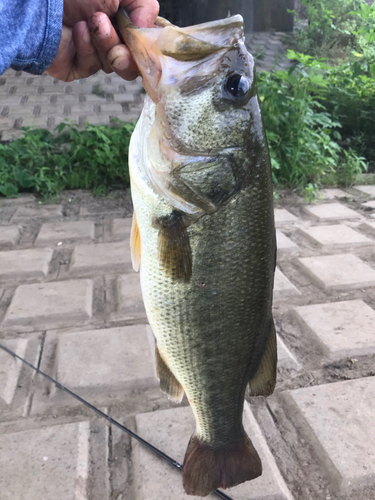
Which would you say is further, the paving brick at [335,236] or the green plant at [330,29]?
the green plant at [330,29]

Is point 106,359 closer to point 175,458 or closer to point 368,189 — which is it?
point 175,458

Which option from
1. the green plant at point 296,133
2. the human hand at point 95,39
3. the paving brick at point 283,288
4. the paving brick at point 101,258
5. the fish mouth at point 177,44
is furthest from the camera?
the green plant at point 296,133

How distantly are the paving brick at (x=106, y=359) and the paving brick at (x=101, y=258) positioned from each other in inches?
28.7

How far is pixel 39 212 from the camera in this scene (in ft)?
13.5

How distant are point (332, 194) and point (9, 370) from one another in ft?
12.2

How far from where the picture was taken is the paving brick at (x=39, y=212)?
4.00 metres

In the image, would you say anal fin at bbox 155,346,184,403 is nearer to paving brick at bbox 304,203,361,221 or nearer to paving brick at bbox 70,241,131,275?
paving brick at bbox 70,241,131,275

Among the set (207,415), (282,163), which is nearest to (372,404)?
(207,415)

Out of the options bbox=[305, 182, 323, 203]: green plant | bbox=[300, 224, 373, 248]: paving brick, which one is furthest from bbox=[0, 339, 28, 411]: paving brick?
bbox=[305, 182, 323, 203]: green plant

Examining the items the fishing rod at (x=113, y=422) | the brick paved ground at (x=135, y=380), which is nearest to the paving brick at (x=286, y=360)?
the brick paved ground at (x=135, y=380)

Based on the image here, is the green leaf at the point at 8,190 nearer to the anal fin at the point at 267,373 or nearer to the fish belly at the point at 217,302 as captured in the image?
the fish belly at the point at 217,302

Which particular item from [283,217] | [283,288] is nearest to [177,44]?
[283,288]

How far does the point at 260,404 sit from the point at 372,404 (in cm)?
51

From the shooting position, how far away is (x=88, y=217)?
402 cm
